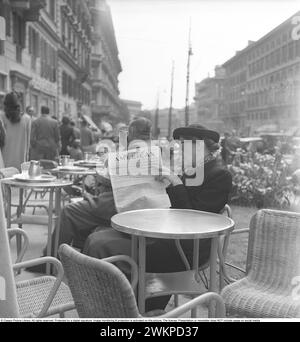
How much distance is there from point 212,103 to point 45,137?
4.08 metres

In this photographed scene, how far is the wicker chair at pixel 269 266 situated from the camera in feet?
7.50

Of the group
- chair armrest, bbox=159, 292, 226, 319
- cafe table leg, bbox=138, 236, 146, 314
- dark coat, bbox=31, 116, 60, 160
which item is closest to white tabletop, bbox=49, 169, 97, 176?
dark coat, bbox=31, 116, 60, 160

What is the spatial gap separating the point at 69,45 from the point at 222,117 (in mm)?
6403

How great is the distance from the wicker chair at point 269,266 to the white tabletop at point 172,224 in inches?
8.3

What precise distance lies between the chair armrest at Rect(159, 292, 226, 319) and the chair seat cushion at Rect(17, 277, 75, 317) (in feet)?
1.96

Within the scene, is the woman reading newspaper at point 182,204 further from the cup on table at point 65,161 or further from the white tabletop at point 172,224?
the cup on table at point 65,161

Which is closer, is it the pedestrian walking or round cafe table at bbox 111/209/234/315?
round cafe table at bbox 111/209/234/315

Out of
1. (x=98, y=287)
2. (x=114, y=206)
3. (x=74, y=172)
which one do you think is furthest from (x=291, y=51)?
(x=74, y=172)

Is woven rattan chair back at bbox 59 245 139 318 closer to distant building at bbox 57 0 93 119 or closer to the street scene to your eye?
the street scene

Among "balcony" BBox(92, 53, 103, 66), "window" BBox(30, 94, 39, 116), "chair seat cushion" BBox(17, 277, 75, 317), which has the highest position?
"balcony" BBox(92, 53, 103, 66)

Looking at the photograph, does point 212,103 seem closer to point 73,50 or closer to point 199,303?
point 199,303

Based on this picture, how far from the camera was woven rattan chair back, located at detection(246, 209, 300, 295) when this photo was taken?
8.07ft
